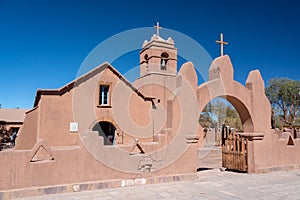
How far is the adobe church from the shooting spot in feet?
21.3

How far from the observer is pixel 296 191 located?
7.22 metres

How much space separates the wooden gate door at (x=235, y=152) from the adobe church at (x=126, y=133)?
0.65 feet

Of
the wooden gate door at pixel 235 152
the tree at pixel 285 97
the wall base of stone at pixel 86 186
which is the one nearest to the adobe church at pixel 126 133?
the wall base of stone at pixel 86 186

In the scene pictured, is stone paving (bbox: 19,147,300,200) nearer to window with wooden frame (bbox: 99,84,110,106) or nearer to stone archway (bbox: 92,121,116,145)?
stone archway (bbox: 92,121,116,145)

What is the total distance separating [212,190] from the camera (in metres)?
7.23

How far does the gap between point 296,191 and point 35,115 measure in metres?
14.1

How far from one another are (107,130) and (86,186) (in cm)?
1094

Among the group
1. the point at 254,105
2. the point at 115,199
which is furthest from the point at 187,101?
the point at 115,199

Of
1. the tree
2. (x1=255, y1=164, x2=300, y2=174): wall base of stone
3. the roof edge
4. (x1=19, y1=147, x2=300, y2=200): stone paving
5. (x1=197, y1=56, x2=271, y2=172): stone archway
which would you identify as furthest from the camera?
the tree

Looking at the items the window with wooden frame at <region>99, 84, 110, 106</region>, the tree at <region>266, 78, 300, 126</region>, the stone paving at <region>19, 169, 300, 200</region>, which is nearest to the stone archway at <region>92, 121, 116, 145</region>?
the window with wooden frame at <region>99, 84, 110, 106</region>

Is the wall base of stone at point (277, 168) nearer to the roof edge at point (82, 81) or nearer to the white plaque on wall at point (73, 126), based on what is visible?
the roof edge at point (82, 81)

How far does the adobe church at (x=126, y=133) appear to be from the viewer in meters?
6.50

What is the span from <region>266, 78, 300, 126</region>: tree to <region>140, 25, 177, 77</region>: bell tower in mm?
19652

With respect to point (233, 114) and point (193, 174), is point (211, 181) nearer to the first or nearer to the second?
point (193, 174)
